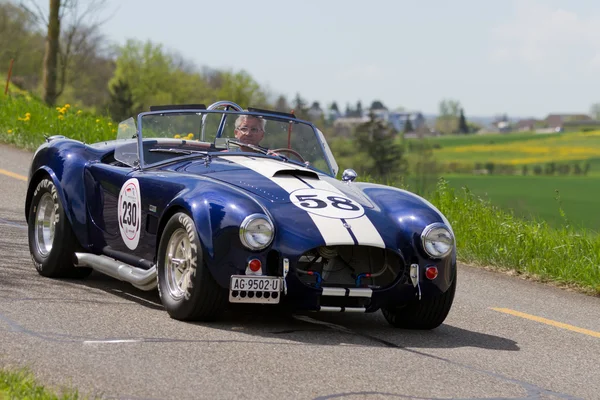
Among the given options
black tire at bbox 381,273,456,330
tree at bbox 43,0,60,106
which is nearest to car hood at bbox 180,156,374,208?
black tire at bbox 381,273,456,330

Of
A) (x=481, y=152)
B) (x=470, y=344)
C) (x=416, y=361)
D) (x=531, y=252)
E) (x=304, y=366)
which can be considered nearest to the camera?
(x=304, y=366)

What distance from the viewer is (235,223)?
20.6ft

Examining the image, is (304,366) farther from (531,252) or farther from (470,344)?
(531,252)

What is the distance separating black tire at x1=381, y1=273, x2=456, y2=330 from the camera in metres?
6.91

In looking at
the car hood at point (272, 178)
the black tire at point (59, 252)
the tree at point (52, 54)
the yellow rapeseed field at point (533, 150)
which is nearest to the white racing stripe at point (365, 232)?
the car hood at point (272, 178)

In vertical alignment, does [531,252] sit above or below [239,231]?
below

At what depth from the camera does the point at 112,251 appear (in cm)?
767

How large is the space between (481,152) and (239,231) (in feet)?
513

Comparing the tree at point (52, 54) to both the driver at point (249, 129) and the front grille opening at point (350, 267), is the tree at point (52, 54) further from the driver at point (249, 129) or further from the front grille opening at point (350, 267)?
the front grille opening at point (350, 267)

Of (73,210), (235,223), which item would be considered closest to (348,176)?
(235,223)

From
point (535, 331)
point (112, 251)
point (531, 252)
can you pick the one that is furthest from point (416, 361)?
point (531, 252)

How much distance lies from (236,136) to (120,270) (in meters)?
1.43

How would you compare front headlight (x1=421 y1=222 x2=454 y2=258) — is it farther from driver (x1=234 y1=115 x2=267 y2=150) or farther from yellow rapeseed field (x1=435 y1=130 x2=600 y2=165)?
yellow rapeseed field (x1=435 y1=130 x2=600 y2=165)

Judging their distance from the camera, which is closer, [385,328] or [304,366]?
[304,366]
